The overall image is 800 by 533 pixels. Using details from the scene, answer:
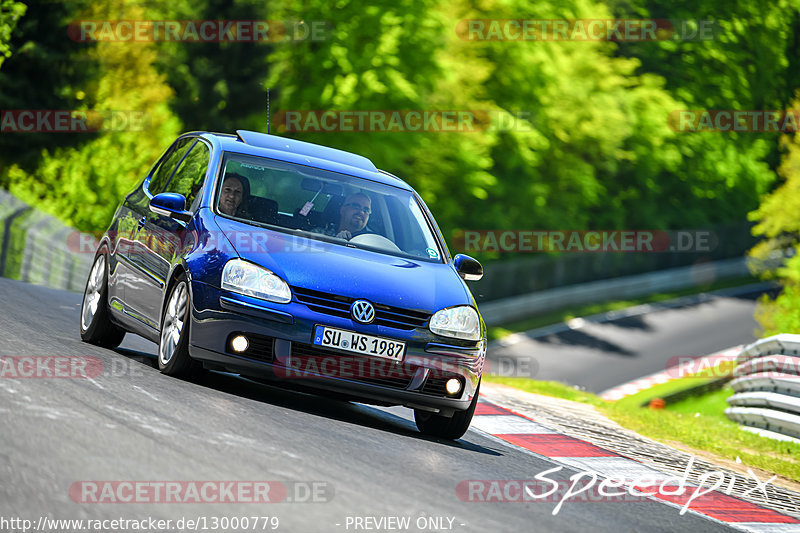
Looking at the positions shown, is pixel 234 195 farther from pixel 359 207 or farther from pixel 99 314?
pixel 99 314

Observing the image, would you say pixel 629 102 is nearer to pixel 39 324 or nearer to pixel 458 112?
pixel 458 112

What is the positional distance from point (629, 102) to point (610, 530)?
4217cm

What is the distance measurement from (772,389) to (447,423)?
700 centimetres

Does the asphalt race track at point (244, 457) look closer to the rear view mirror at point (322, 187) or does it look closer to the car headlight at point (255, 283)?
the car headlight at point (255, 283)

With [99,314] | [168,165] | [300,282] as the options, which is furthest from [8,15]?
[300,282]

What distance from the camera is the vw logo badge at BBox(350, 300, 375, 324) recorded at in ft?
25.4

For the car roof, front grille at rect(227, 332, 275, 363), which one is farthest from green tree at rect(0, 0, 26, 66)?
front grille at rect(227, 332, 275, 363)

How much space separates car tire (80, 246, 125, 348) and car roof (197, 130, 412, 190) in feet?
4.72

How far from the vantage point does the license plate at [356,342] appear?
7.68m

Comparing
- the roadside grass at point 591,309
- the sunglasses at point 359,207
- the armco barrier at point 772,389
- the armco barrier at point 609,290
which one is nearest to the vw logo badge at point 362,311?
the sunglasses at point 359,207

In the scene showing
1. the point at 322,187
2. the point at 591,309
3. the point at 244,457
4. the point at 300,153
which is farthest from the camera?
the point at 591,309

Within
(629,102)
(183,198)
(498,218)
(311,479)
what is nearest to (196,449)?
(311,479)

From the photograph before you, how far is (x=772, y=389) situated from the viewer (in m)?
14.4

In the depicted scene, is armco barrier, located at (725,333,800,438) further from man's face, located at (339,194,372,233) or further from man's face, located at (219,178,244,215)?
man's face, located at (219,178,244,215)
